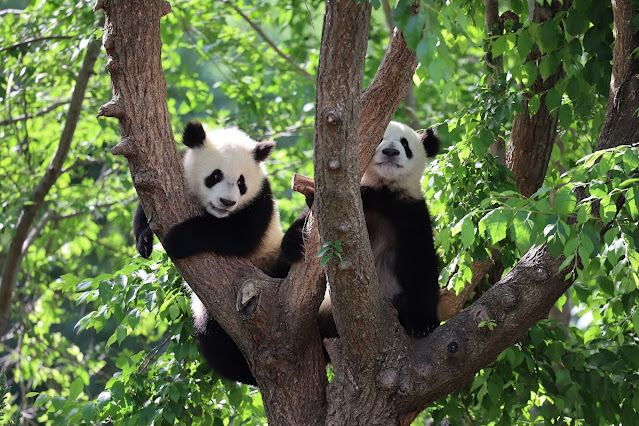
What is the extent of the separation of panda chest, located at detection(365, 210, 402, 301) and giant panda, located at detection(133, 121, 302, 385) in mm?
477

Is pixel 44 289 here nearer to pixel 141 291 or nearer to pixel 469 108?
pixel 141 291

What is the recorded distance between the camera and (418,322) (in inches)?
124

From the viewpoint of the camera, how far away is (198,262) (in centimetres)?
298

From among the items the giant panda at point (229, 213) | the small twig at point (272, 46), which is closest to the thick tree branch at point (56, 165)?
the small twig at point (272, 46)

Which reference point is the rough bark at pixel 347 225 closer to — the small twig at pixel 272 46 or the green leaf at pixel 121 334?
the green leaf at pixel 121 334

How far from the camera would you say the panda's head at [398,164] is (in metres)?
3.58

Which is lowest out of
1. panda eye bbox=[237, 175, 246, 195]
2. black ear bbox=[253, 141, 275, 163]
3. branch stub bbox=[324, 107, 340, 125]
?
panda eye bbox=[237, 175, 246, 195]

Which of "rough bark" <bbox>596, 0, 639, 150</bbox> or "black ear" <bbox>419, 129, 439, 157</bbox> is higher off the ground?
"rough bark" <bbox>596, 0, 639, 150</bbox>

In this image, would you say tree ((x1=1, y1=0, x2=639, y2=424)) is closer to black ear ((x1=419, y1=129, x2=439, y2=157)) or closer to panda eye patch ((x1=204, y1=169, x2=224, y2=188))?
black ear ((x1=419, y1=129, x2=439, y2=157))

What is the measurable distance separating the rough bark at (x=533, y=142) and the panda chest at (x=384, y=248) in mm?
738

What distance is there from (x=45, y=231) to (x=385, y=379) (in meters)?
5.67

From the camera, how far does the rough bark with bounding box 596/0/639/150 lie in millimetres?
2850

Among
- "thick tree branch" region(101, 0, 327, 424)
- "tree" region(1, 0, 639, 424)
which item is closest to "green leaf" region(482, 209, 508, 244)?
"tree" region(1, 0, 639, 424)

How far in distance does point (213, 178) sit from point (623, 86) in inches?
74.4
